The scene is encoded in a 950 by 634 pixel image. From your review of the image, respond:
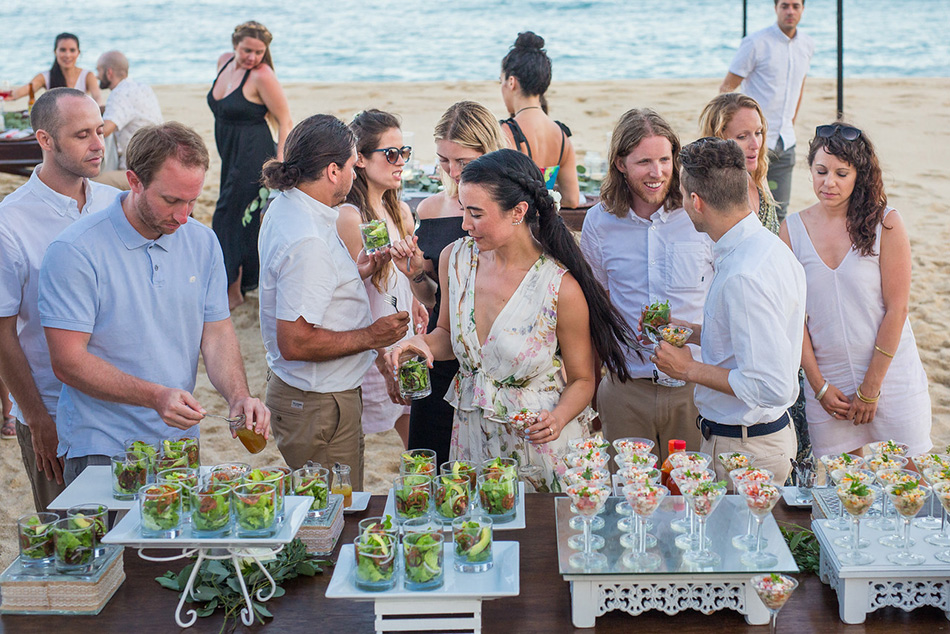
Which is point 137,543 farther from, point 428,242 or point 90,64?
point 90,64

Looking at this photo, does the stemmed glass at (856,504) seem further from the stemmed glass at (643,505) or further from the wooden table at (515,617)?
the stemmed glass at (643,505)

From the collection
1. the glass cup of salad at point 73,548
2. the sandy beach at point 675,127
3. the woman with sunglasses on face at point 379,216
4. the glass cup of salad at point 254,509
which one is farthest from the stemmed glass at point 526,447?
the sandy beach at point 675,127

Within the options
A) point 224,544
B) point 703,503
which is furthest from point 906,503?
point 224,544

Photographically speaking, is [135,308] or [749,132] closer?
[135,308]

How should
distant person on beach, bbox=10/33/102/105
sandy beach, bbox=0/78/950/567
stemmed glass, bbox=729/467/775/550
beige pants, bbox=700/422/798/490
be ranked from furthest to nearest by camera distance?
distant person on beach, bbox=10/33/102/105 < sandy beach, bbox=0/78/950/567 < beige pants, bbox=700/422/798/490 < stemmed glass, bbox=729/467/775/550

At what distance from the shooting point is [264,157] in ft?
23.2

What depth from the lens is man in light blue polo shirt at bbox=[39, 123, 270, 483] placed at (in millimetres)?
2943

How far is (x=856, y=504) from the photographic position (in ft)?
7.63

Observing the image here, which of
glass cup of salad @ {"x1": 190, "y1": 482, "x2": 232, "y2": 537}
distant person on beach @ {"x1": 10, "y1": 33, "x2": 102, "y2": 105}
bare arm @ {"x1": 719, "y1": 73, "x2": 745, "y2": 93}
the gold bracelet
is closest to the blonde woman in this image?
the gold bracelet

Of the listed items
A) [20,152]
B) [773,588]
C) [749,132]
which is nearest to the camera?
[773,588]

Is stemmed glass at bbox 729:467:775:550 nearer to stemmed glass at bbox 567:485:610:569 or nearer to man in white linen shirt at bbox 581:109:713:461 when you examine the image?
stemmed glass at bbox 567:485:610:569

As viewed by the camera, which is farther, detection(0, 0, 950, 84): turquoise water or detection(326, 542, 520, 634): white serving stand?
detection(0, 0, 950, 84): turquoise water

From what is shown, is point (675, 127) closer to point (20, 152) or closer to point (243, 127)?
point (243, 127)

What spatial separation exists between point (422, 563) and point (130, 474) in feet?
3.40
